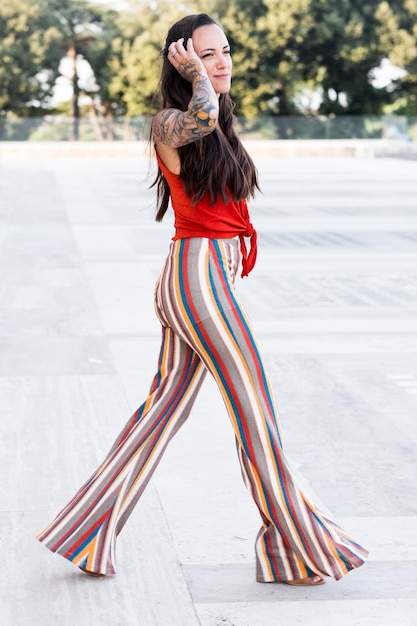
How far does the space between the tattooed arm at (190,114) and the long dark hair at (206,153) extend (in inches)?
2.3

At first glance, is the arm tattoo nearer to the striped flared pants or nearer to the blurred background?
the striped flared pants

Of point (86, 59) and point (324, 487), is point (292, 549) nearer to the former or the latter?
point (324, 487)

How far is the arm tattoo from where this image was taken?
2.90m

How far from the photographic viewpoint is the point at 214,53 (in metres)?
3.04

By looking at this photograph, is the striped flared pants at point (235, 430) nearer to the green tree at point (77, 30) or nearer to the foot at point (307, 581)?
the foot at point (307, 581)

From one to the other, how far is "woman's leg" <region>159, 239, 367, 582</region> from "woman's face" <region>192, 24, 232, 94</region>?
45 cm

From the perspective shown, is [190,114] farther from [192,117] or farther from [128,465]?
[128,465]

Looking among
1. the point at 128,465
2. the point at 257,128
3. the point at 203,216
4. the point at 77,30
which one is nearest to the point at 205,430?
the point at 128,465

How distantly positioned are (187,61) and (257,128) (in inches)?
1918

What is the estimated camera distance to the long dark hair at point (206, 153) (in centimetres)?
299

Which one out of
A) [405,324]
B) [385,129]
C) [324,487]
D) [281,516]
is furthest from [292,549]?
[385,129]

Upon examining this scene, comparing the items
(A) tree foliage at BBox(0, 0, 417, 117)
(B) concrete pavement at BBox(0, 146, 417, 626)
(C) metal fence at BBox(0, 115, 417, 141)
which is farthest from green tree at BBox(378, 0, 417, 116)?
(B) concrete pavement at BBox(0, 146, 417, 626)

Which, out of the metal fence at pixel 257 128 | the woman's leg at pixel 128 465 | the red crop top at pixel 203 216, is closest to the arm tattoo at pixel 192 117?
the red crop top at pixel 203 216

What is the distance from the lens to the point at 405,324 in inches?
297
